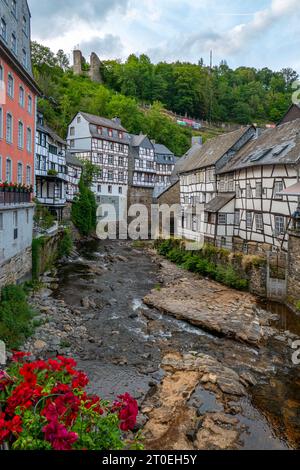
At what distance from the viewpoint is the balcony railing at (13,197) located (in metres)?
13.6

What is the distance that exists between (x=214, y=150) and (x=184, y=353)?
20.9 m

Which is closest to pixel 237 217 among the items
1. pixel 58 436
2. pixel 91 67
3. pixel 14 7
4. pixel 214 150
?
pixel 214 150

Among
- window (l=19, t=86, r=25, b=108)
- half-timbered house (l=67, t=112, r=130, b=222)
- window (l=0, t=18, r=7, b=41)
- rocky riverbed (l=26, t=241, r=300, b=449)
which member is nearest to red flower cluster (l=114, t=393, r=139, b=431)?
rocky riverbed (l=26, t=241, r=300, b=449)

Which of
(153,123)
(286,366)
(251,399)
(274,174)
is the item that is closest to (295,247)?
(274,174)

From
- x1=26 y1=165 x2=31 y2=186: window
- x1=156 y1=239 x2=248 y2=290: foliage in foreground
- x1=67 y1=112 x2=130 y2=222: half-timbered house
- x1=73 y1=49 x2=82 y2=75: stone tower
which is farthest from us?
x1=73 y1=49 x2=82 y2=75: stone tower

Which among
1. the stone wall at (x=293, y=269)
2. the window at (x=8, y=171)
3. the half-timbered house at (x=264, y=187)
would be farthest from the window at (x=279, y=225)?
the window at (x=8, y=171)

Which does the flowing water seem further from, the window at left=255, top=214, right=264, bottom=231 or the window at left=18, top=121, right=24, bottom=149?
the window at left=18, top=121, right=24, bottom=149

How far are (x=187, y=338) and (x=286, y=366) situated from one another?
3.86 m

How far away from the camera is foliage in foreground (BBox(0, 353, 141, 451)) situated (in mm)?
4016

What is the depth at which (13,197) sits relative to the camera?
49.1 feet

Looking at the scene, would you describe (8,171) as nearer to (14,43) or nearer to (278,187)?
(14,43)

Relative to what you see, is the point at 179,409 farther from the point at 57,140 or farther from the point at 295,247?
the point at 57,140

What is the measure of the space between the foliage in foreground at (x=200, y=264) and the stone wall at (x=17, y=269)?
11523 mm

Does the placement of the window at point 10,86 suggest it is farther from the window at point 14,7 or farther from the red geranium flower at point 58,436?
the red geranium flower at point 58,436
